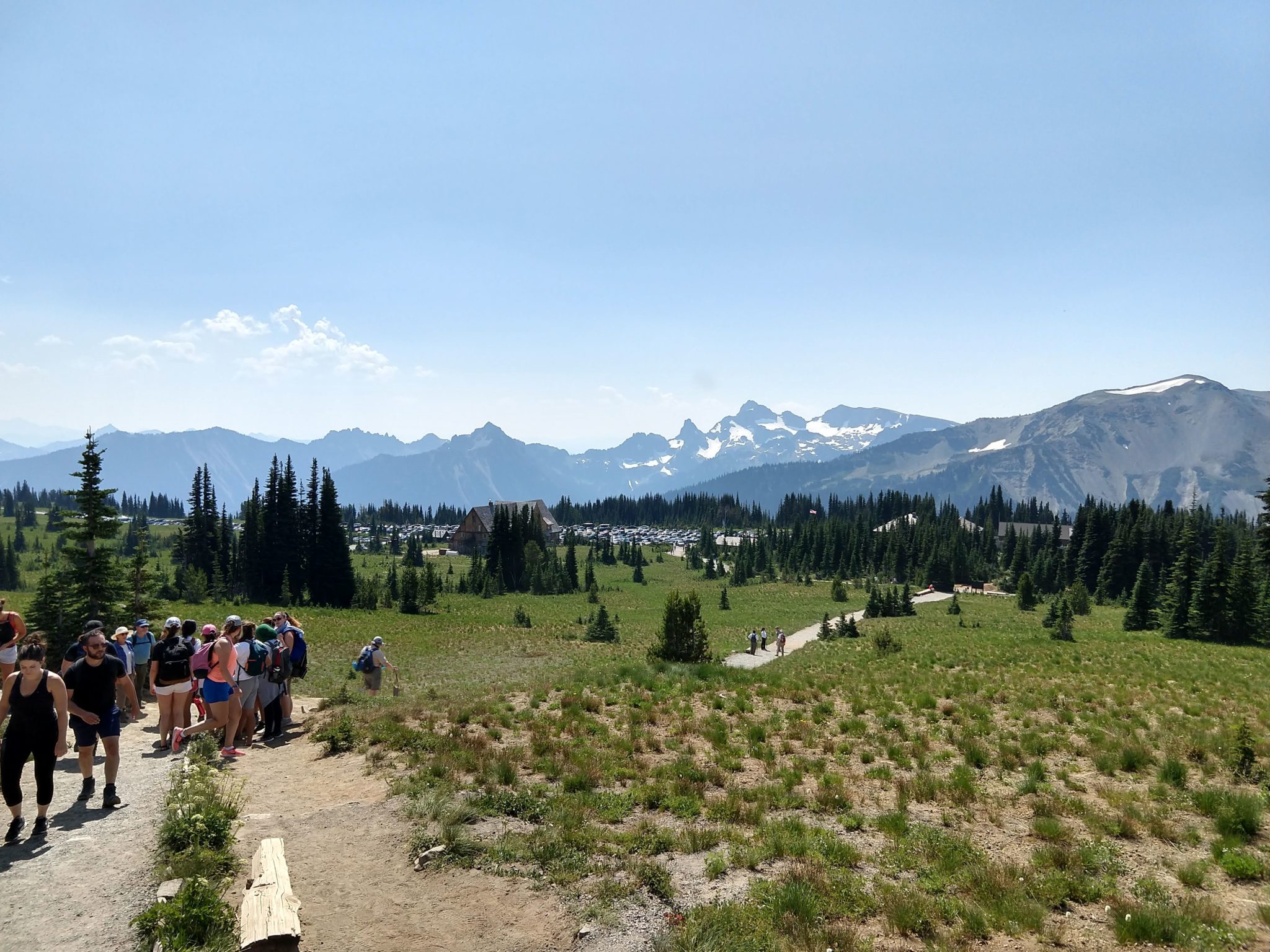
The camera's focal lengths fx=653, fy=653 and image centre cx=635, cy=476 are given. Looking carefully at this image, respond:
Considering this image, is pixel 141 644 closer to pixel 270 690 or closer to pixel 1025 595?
pixel 270 690

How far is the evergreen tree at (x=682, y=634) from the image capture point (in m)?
28.4

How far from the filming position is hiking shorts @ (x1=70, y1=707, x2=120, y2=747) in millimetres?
9977

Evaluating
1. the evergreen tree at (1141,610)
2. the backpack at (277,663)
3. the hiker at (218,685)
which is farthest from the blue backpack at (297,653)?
the evergreen tree at (1141,610)

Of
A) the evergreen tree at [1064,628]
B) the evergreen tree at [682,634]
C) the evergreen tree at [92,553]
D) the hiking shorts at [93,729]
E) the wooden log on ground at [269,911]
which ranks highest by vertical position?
the evergreen tree at [92,553]

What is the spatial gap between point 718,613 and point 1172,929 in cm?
6710

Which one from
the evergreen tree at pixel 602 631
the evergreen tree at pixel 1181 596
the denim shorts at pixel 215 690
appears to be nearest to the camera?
the denim shorts at pixel 215 690

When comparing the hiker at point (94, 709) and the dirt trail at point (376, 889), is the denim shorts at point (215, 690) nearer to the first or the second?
the dirt trail at point (376, 889)

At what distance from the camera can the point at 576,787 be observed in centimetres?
1155

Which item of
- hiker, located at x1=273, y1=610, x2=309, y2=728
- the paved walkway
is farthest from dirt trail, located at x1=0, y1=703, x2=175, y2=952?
the paved walkway

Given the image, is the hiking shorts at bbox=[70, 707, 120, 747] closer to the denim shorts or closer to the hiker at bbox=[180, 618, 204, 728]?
the denim shorts

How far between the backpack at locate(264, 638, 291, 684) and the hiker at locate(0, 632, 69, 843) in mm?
5406

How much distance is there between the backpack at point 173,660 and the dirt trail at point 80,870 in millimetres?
1969

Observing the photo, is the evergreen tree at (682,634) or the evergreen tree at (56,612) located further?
Answer: the evergreen tree at (682,634)

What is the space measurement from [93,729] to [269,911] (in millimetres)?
5887
